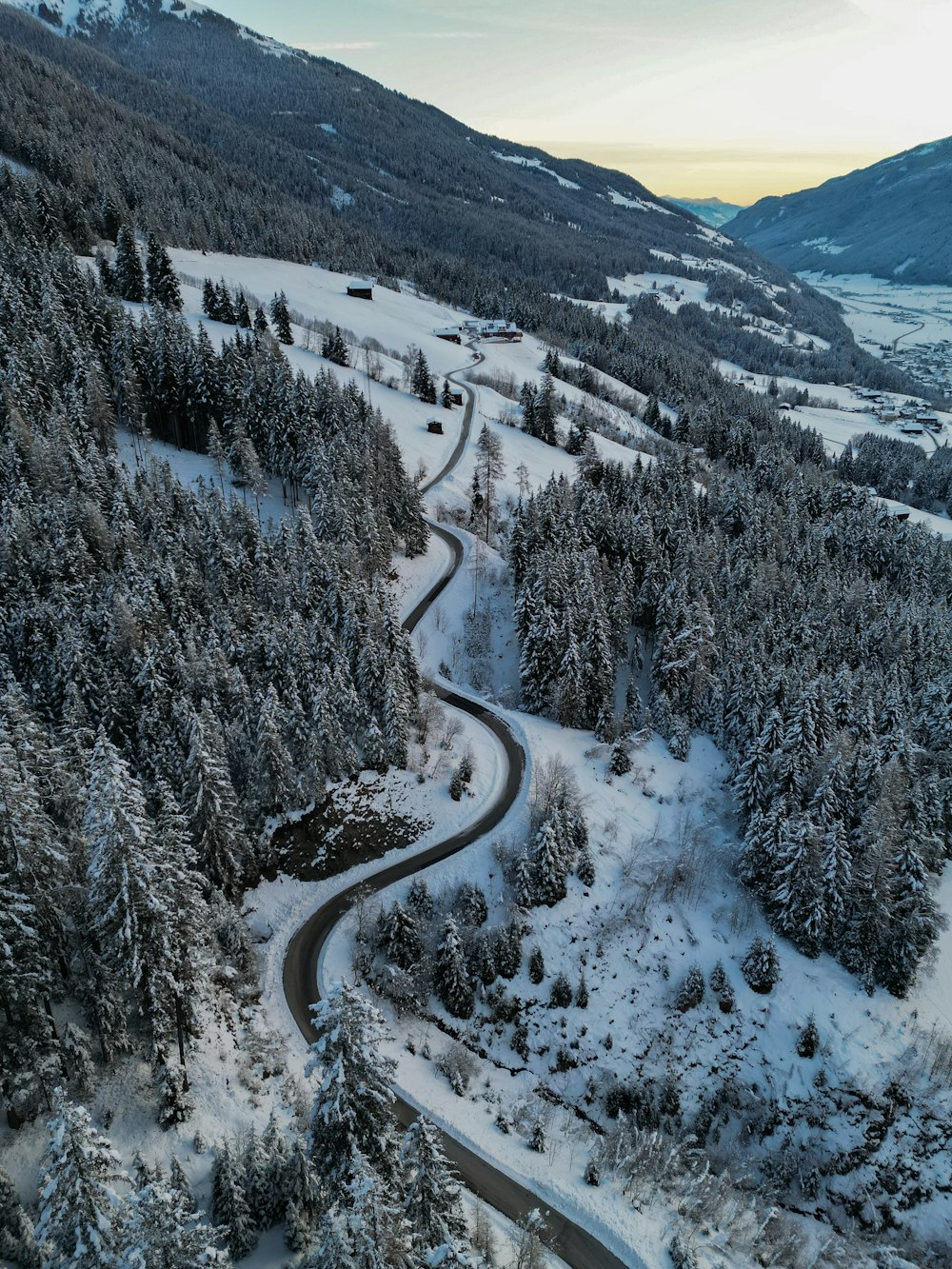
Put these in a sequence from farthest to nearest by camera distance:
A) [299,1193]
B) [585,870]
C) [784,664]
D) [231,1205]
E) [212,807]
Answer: [784,664], [585,870], [212,807], [299,1193], [231,1205]

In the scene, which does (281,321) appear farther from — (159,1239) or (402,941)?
(159,1239)

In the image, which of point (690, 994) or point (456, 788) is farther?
point (456, 788)

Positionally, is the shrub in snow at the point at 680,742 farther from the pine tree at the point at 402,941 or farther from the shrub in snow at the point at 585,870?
the pine tree at the point at 402,941

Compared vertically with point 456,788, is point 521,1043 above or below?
below

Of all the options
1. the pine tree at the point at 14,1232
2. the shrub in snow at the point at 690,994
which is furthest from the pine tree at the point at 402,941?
the pine tree at the point at 14,1232

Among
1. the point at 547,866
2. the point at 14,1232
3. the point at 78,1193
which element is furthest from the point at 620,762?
the point at 78,1193

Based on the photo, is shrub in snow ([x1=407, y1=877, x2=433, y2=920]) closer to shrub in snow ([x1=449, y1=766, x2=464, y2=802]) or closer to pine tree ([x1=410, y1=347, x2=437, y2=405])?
shrub in snow ([x1=449, y1=766, x2=464, y2=802])

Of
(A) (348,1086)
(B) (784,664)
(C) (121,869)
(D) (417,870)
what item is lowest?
(D) (417,870)
